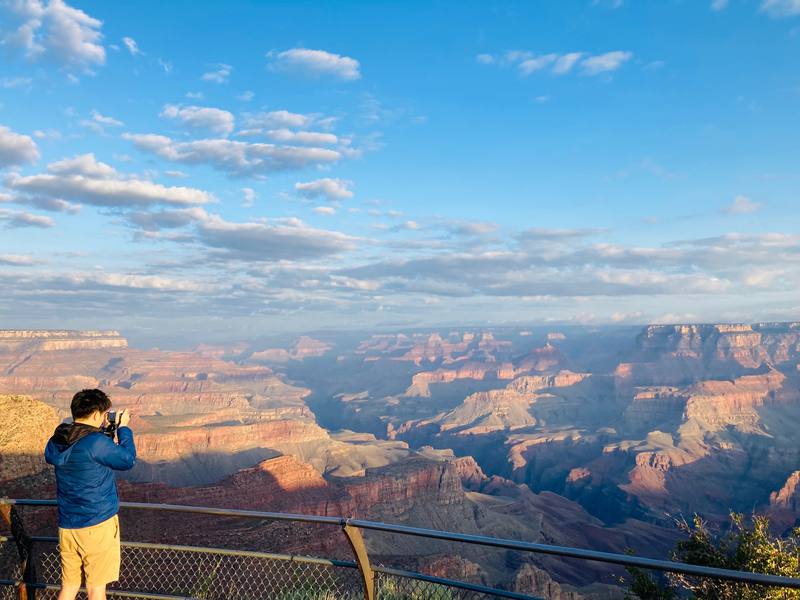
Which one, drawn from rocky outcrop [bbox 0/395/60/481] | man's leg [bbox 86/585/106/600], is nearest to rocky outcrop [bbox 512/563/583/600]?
rocky outcrop [bbox 0/395/60/481]

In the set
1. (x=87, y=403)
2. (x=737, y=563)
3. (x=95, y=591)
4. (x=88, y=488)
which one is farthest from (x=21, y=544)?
(x=737, y=563)

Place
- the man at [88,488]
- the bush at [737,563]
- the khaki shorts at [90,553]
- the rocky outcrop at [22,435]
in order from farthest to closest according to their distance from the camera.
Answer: the rocky outcrop at [22,435] < the bush at [737,563] < the khaki shorts at [90,553] < the man at [88,488]

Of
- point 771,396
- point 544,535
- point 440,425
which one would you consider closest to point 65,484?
point 544,535

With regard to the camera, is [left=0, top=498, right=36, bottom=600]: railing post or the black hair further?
[left=0, top=498, right=36, bottom=600]: railing post

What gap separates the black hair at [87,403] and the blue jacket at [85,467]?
0.48 ft

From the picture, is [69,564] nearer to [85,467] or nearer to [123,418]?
[85,467]

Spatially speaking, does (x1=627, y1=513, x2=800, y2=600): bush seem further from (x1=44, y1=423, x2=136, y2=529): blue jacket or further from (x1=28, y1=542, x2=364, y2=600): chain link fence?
(x1=44, y1=423, x2=136, y2=529): blue jacket

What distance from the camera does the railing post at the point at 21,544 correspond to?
641cm

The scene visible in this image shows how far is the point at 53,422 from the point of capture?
30578 mm

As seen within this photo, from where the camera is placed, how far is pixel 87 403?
573 centimetres

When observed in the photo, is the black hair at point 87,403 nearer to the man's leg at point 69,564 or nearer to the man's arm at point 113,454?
the man's arm at point 113,454

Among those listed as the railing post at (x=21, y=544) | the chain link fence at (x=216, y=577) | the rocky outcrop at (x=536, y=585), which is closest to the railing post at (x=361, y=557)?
the chain link fence at (x=216, y=577)

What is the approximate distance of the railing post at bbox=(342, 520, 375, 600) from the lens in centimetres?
549

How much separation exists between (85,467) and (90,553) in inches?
43.8
